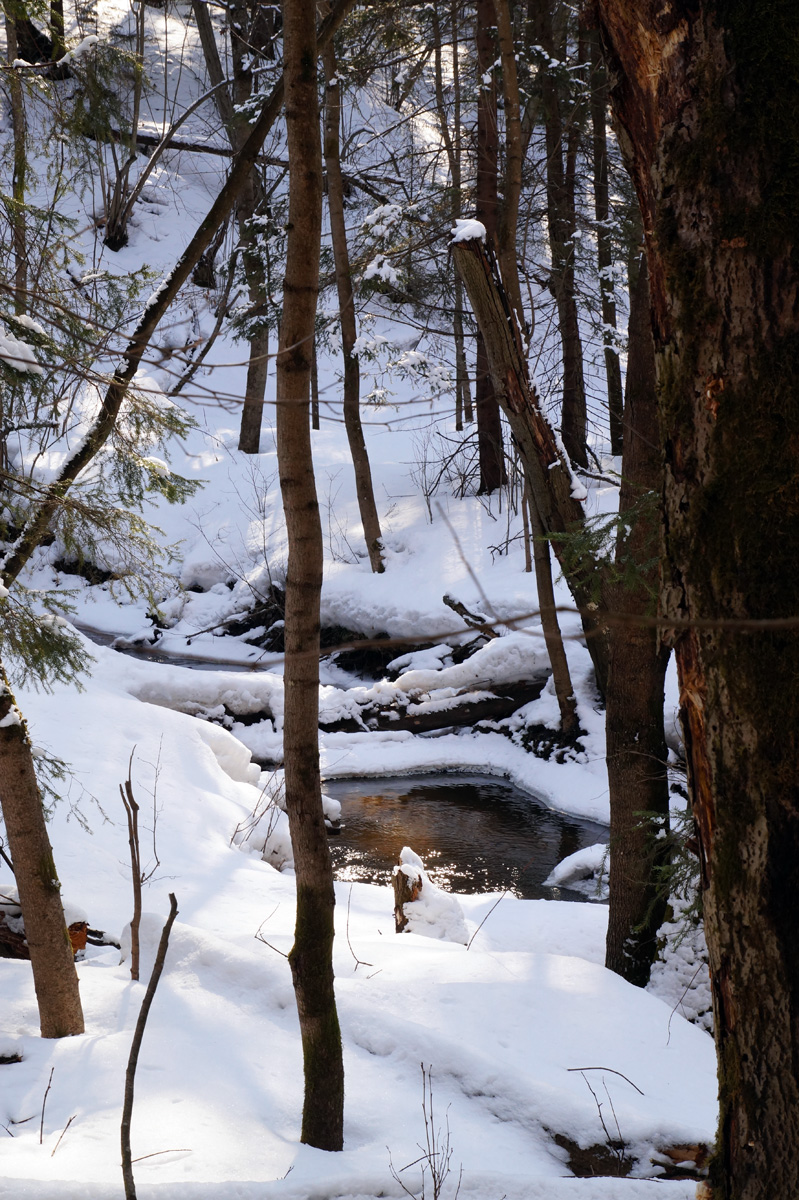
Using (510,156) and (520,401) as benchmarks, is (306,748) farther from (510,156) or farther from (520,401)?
(510,156)

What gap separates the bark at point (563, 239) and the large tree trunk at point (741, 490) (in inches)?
324

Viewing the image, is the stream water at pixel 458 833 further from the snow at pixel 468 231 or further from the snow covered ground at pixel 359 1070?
the snow at pixel 468 231

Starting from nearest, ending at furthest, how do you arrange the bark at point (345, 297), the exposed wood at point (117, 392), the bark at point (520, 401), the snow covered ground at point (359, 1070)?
the snow covered ground at point (359, 1070), the exposed wood at point (117, 392), the bark at point (520, 401), the bark at point (345, 297)

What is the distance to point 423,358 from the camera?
1355cm

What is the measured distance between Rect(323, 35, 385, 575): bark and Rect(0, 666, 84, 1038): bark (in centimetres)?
745

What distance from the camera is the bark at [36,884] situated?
3.32 metres

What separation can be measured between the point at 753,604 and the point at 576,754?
8.00m

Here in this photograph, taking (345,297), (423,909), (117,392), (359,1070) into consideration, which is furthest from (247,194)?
(359,1070)

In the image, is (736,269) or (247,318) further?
(247,318)

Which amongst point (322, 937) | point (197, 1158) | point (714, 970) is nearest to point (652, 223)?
point (714, 970)

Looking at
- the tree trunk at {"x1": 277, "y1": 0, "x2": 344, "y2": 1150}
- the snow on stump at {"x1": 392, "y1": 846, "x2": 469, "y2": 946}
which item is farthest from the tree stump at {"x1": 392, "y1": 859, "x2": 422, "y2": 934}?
the tree trunk at {"x1": 277, "y1": 0, "x2": 344, "y2": 1150}

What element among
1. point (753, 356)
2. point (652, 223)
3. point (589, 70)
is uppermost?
point (589, 70)

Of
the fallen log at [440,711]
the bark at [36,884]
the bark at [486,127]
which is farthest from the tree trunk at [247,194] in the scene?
the bark at [36,884]

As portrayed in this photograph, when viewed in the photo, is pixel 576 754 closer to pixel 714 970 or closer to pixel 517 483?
pixel 517 483
